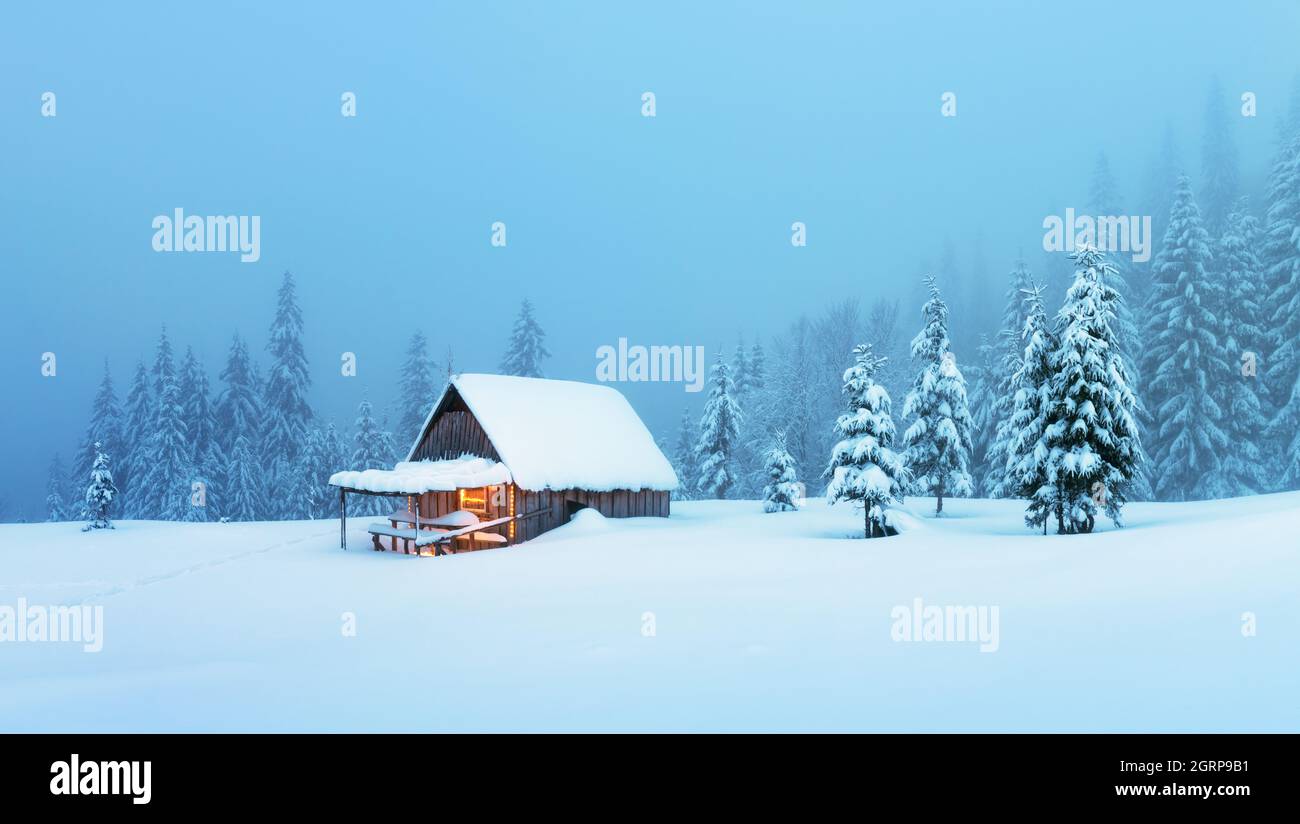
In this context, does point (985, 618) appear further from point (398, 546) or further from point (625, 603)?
point (398, 546)

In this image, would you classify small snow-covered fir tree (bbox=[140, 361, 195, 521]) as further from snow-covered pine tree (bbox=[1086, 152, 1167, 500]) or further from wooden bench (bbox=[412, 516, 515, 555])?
snow-covered pine tree (bbox=[1086, 152, 1167, 500])

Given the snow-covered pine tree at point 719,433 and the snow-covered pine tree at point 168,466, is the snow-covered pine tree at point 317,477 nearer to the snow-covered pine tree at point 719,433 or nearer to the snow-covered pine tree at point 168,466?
the snow-covered pine tree at point 168,466

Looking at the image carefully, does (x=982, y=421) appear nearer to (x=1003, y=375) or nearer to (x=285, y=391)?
(x=1003, y=375)

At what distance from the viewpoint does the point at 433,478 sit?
26.0m

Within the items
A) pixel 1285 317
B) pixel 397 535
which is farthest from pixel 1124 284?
pixel 397 535

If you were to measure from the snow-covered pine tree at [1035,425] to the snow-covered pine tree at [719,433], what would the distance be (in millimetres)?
21145

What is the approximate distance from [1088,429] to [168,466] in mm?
53603

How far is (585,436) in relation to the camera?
103 feet

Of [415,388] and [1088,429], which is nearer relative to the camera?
[1088,429]

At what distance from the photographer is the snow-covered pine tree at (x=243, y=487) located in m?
50.2

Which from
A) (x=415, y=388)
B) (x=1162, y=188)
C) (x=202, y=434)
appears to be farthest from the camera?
(x=1162, y=188)

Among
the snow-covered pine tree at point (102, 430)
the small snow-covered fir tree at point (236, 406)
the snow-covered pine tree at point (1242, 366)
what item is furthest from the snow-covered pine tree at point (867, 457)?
the snow-covered pine tree at point (102, 430)
